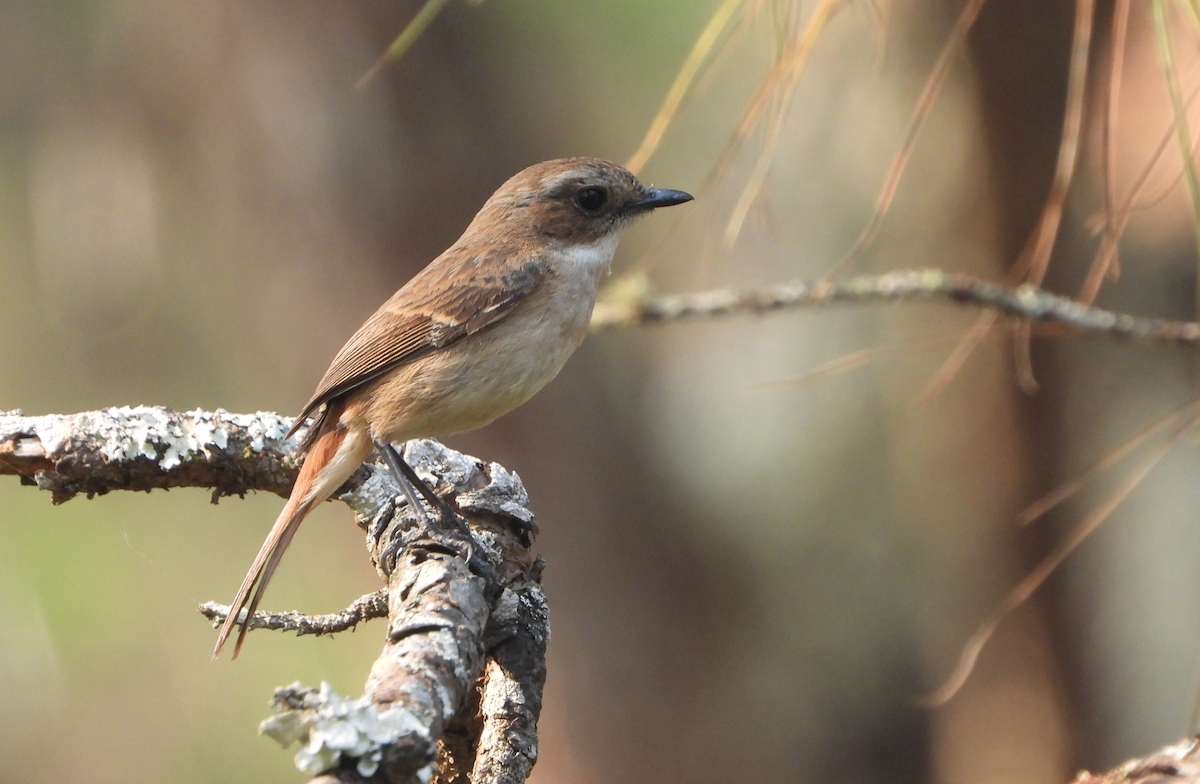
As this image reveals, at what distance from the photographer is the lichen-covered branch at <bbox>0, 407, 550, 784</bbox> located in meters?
1.67

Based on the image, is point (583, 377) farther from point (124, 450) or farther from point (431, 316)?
point (124, 450)

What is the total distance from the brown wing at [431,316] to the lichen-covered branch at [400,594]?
0.33 meters

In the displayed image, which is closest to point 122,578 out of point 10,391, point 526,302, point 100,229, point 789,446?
point 10,391

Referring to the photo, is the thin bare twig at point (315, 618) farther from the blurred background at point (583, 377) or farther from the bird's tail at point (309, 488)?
the blurred background at point (583, 377)

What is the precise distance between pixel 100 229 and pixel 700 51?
567 centimetres

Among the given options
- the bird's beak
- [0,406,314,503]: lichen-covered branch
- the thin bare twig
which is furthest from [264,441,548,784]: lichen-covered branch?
the bird's beak

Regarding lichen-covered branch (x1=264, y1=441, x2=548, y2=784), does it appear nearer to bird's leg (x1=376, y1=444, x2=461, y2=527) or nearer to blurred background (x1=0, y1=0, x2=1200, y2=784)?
bird's leg (x1=376, y1=444, x2=461, y2=527)

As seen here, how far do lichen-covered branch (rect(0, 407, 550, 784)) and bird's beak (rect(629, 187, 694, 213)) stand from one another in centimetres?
122

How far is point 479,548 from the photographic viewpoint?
3.05 metres

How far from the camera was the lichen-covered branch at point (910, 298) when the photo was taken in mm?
3953

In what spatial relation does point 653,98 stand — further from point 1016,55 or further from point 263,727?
point 263,727

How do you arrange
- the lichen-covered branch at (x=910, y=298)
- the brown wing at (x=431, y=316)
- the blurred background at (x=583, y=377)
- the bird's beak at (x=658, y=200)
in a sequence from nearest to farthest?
the brown wing at (x=431, y=316) < the lichen-covered branch at (x=910, y=298) < the bird's beak at (x=658, y=200) < the blurred background at (x=583, y=377)

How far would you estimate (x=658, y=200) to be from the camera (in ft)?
13.5

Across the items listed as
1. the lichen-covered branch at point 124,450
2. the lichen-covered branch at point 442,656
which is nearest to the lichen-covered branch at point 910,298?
the lichen-covered branch at point 442,656
